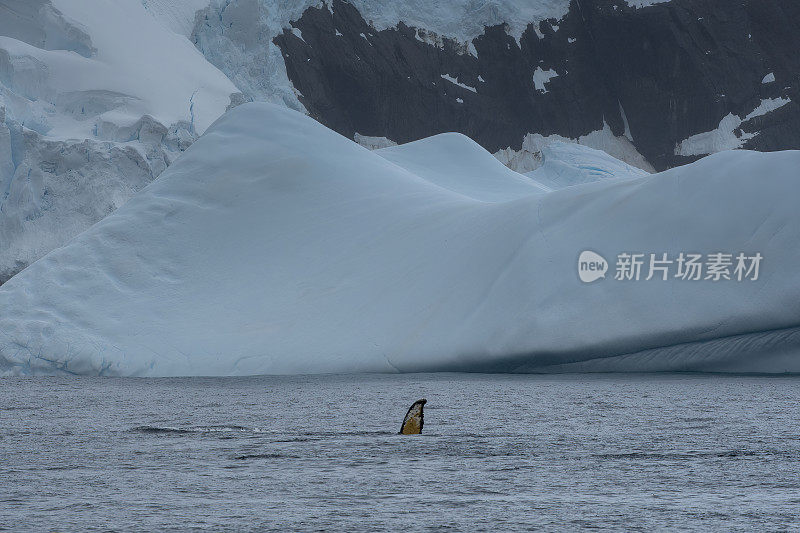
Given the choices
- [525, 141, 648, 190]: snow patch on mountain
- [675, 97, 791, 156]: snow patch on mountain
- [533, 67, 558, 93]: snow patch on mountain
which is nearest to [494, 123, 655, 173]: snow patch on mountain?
[675, 97, 791, 156]: snow patch on mountain

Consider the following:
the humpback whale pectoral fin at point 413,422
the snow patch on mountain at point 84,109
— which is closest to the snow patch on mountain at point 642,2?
the snow patch on mountain at point 84,109

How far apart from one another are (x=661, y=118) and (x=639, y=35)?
3787 millimetres

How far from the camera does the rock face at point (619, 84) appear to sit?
49.4 metres

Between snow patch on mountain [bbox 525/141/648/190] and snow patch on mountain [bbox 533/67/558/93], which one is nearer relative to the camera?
snow patch on mountain [bbox 525/141/648/190]

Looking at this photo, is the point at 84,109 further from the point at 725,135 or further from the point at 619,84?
the point at 725,135

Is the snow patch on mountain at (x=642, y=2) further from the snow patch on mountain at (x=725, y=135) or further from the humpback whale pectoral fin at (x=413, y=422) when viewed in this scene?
the humpback whale pectoral fin at (x=413, y=422)

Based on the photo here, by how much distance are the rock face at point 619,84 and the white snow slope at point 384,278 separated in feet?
101

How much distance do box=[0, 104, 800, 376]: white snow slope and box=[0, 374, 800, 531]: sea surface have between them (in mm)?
1034

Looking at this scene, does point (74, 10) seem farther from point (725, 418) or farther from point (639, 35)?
point (639, 35)

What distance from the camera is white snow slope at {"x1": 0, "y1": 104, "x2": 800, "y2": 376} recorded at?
42.8ft

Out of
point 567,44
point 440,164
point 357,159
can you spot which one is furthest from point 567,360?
point 567,44

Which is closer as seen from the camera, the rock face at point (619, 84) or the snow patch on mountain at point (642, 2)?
the rock face at point (619, 84)

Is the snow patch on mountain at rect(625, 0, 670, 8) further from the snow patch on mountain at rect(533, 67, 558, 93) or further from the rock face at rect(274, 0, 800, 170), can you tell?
the snow patch on mountain at rect(533, 67, 558, 93)

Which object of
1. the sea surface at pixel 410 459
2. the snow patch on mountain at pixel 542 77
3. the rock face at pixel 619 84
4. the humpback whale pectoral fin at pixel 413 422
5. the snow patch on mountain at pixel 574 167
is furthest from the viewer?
the snow patch on mountain at pixel 542 77
